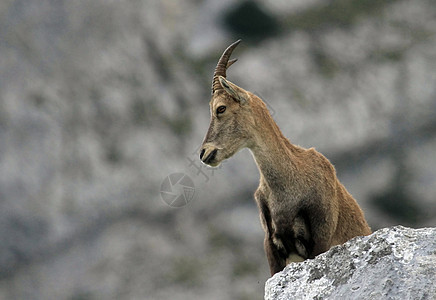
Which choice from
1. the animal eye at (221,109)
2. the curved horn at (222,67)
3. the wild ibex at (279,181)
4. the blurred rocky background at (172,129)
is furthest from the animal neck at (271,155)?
the blurred rocky background at (172,129)

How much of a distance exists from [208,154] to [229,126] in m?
0.48

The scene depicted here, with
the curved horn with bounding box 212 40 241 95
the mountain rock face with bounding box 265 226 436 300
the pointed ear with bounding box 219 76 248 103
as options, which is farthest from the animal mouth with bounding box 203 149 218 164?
the mountain rock face with bounding box 265 226 436 300

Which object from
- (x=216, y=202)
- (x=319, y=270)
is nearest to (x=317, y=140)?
(x=216, y=202)

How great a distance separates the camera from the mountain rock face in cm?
605

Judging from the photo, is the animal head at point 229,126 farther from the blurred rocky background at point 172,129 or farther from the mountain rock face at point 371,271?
the blurred rocky background at point 172,129

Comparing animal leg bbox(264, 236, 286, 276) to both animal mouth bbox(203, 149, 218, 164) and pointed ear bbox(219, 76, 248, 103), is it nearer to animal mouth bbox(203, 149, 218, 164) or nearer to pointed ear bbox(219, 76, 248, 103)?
animal mouth bbox(203, 149, 218, 164)

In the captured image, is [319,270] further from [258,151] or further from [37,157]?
[37,157]

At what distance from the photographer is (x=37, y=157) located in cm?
3238

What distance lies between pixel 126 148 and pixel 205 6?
9335 mm

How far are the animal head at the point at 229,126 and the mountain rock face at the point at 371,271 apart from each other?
2.51m

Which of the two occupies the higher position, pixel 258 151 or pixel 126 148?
pixel 126 148

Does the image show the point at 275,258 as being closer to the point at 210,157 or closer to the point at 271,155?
the point at 271,155

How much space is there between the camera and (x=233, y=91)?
29.8 ft

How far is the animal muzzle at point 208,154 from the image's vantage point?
9.08 meters
